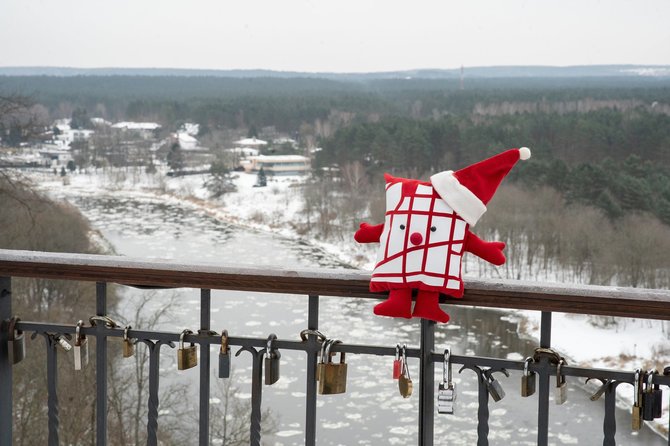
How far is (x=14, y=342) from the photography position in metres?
1.77

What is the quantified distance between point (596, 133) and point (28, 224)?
25920mm

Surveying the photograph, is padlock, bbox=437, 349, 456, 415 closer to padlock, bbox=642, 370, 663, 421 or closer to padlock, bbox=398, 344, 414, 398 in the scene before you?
padlock, bbox=398, 344, 414, 398

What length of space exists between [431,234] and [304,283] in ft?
0.94

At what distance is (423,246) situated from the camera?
168 cm

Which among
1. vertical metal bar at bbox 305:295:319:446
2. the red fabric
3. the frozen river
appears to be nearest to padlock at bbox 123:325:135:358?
vertical metal bar at bbox 305:295:319:446

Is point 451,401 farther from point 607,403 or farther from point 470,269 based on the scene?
point 470,269

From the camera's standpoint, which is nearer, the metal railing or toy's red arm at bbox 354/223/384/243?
the metal railing

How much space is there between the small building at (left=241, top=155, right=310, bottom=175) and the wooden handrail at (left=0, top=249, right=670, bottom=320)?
1714 inches

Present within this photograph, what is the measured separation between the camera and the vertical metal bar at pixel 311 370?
1.59 metres

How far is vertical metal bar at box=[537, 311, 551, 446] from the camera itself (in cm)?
148

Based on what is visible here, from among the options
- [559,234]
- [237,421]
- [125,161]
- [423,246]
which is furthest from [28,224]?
[125,161]

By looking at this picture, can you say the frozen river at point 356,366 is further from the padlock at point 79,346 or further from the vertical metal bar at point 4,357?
the padlock at point 79,346

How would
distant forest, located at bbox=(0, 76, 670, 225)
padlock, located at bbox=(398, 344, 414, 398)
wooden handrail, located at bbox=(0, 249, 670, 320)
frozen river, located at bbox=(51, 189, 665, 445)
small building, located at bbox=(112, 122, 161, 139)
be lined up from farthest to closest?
small building, located at bbox=(112, 122, 161, 139), distant forest, located at bbox=(0, 76, 670, 225), frozen river, located at bbox=(51, 189, 665, 445), padlock, located at bbox=(398, 344, 414, 398), wooden handrail, located at bbox=(0, 249, 670, 320)

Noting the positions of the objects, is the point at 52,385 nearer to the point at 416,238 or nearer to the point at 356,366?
the point at 416,238
